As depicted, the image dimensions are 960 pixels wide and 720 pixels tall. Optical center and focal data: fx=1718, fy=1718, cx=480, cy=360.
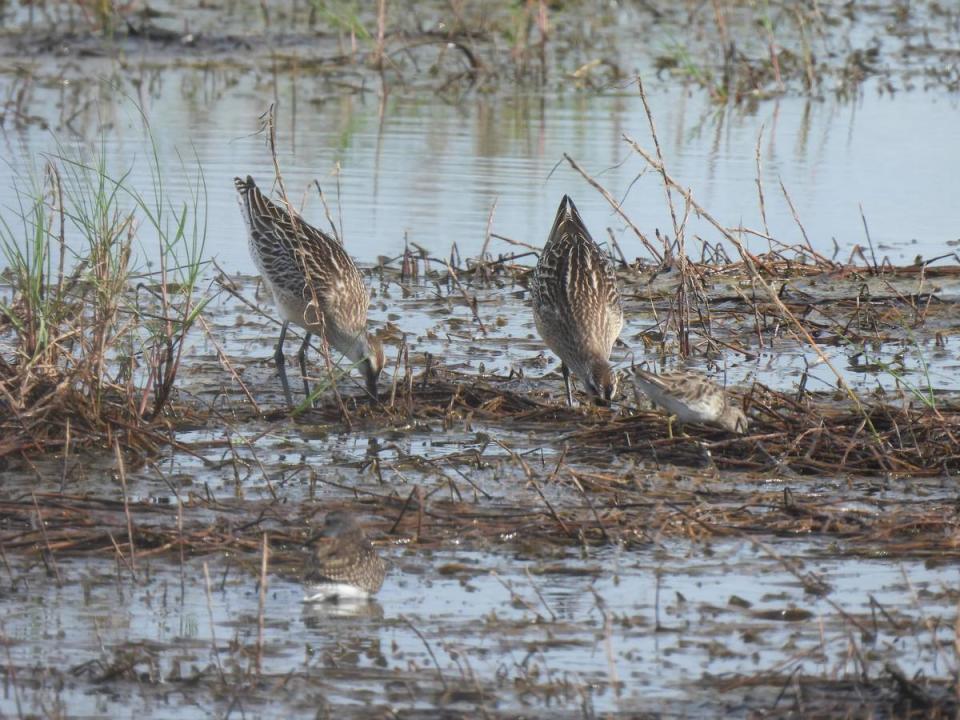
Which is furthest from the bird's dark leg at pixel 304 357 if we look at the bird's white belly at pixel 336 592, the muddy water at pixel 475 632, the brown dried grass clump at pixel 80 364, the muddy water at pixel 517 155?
the bird's white belly at pixel 336 592

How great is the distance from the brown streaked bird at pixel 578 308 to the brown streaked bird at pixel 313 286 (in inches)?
36.1

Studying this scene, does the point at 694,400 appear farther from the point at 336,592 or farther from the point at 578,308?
the point at 336,592

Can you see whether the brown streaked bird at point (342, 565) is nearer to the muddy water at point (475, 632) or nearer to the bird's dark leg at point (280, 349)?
the muddy water at point (475, 632)

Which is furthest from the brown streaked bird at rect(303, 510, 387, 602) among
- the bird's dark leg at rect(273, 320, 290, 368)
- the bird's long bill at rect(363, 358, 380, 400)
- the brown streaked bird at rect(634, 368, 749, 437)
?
the bird's dark leg at rect(273, 320, 290, 368)

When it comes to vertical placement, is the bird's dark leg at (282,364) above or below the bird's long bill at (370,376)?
below

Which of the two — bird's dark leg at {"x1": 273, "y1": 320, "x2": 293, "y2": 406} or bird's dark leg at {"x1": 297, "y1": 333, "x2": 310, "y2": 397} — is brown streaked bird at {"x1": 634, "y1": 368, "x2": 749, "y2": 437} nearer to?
bird's dark leg at {"x1": 273, "y1": 320, "x2": 293, "y2": 406}

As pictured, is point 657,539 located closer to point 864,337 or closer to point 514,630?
point 514,630

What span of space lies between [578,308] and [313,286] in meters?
1.42

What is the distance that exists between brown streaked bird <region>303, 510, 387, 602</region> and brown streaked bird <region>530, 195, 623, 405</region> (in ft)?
8.35

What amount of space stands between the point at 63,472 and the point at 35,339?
702 millimetres

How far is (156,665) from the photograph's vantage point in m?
5.07

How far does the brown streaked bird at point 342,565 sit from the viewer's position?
5594 millimetres

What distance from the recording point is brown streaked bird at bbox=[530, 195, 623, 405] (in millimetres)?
A: 8463

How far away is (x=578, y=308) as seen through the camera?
8711mm
